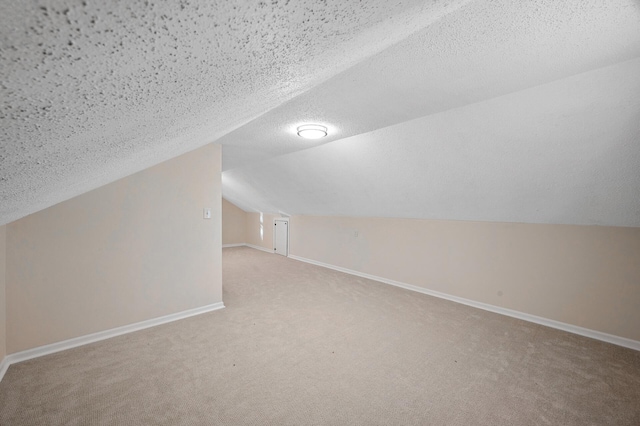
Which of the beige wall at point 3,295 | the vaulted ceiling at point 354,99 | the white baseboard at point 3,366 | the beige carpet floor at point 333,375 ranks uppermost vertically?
the vaulted ceiling at point 354,99

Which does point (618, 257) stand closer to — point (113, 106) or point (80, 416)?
point (113, 106)

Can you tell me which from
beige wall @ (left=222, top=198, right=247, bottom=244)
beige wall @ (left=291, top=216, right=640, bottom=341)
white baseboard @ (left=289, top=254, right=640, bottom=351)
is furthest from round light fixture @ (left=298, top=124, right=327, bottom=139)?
beige wall @ (left=222, top=198, right=247, bottom=244)

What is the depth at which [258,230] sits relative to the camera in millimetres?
7680

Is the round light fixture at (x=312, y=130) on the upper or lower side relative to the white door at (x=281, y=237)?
upper

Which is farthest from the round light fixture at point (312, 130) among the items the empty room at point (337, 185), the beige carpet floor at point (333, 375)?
the beige carpet floor at point (333, 375)

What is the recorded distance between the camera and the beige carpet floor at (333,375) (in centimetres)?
167

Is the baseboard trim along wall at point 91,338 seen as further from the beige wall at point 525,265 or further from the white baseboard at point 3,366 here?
the beige wall at point 525,265

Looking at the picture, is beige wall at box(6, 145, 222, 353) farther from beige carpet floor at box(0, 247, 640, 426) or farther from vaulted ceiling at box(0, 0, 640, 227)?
vaulted ceiling at box(0, 0, 640, 227)

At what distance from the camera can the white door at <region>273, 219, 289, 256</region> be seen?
21.3 feet

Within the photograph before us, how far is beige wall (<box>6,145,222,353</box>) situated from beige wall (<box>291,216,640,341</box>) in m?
2.54

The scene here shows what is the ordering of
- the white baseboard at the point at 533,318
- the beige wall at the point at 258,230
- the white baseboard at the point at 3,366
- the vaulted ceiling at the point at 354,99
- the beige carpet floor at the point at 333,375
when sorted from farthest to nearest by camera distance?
the beige wall at the point at 258,230 < the white baseboard at the point at 533,318 < the white baseboard at the point at 3,366 < the beige carpet floor at the point at 333,375 < the vaulted ceiling at the point at 354,99

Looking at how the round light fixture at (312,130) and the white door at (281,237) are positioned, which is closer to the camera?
the round light fixture at (312,130)

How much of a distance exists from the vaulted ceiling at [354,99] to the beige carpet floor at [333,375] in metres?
1.17

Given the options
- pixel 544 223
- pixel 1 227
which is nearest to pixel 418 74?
pixel 544 223
